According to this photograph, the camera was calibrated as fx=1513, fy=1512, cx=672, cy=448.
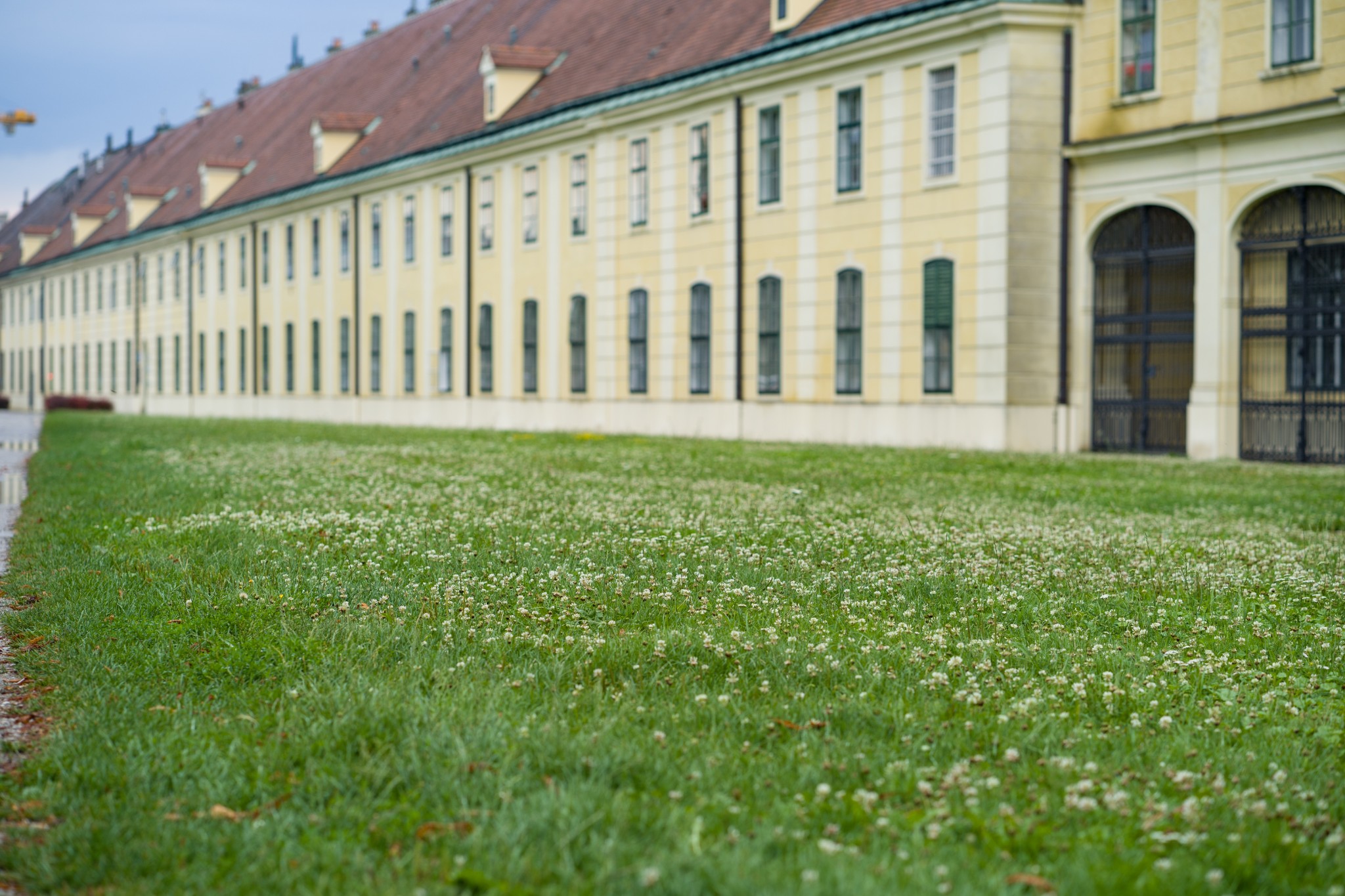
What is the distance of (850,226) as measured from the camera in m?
30.6

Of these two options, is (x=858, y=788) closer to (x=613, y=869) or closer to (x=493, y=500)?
(x=613, y=869)

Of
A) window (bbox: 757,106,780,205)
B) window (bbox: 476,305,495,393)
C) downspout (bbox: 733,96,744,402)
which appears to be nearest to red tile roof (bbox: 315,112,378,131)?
window (bbox: 476,305,495,393)

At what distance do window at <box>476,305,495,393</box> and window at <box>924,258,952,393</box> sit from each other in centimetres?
1741

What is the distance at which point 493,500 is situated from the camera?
1355cm

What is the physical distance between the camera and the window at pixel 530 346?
41438 millimetres

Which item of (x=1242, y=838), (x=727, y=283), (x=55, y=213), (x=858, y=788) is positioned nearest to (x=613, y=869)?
(x=858, y=788)

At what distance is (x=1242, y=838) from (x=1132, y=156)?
23.7 metres

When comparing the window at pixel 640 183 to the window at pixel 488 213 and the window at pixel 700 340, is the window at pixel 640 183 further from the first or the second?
the window at pixel 488 213

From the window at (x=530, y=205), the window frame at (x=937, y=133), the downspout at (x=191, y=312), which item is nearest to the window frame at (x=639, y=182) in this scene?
the window at (x=530, y=205)

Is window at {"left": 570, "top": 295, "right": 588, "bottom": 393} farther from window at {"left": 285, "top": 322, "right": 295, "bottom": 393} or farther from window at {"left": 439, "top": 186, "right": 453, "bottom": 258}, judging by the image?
window at {"left": 285, "top": 322, "right": 295, "bottom": 393}

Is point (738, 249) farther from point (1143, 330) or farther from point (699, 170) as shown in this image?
point (1143, 330)

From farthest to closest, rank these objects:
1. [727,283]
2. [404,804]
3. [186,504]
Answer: [727,283]
[186,504]
[404,804]

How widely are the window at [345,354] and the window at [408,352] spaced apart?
4.40 meters

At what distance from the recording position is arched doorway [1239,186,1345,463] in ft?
76.3
